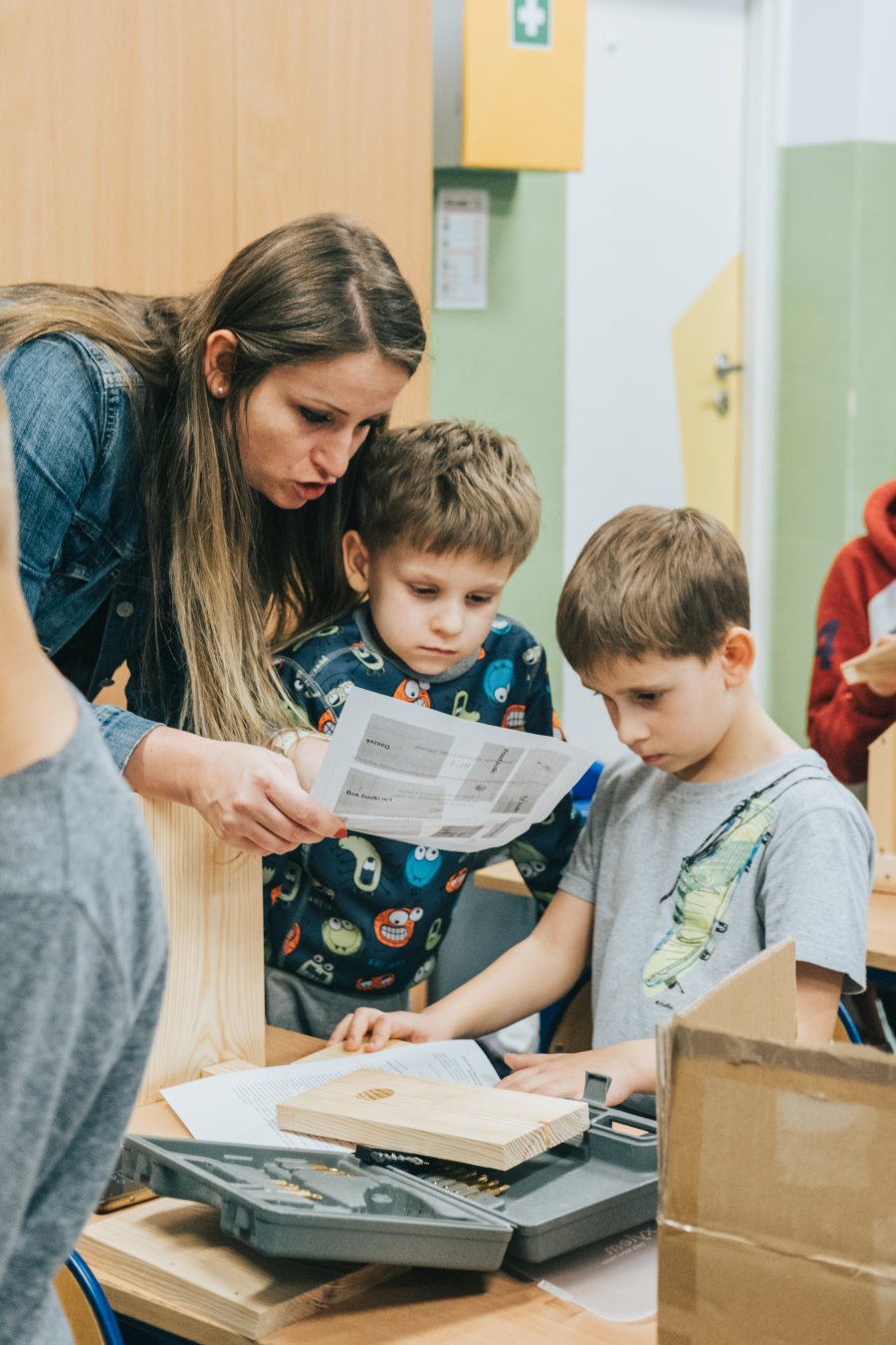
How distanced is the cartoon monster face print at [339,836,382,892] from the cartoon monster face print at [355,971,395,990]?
12 centimetres

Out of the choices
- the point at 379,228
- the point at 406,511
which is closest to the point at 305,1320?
the point at 406,511

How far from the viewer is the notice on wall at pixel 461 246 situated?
358 centimetres

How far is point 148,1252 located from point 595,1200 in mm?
321

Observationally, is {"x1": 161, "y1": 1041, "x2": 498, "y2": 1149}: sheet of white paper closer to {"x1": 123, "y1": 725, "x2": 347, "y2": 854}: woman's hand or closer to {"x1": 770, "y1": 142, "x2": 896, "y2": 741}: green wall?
{"x1": 123, "y1": 725, "x2": 347, "y2": 854}: woman's hand

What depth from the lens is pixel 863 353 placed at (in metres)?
4.04

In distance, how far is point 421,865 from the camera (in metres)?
1.66

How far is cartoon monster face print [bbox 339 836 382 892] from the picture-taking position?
1630mm

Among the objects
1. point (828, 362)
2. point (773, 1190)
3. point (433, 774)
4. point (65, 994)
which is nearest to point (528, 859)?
point (433, 774)

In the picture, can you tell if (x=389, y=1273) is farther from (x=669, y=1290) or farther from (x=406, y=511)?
(x=406, y=511)

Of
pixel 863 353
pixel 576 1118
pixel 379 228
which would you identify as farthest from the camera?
pixel 863 353

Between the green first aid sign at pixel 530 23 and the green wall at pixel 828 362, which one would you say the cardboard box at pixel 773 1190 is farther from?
the green wall at pixel 828 362

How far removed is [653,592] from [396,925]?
0.48 metres

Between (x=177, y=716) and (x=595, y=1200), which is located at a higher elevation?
(x=177, y=716)

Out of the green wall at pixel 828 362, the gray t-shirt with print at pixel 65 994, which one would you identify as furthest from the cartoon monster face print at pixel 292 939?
the green wall at pixel 828 362
